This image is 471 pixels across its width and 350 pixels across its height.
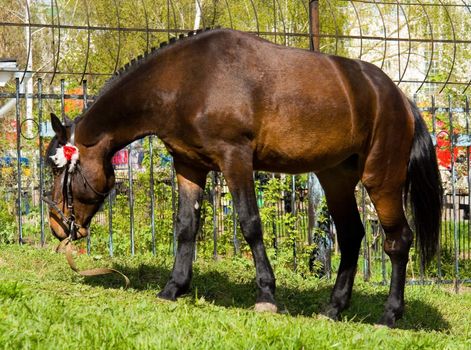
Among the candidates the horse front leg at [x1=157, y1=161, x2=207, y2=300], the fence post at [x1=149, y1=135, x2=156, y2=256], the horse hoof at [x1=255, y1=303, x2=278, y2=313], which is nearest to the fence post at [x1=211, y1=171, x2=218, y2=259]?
the fence post at [x1=149, y1=135, x2=156, y2=256]

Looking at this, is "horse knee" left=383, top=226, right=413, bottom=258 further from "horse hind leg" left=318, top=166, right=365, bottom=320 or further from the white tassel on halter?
the white tassel on halter

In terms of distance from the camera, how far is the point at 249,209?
234 inches

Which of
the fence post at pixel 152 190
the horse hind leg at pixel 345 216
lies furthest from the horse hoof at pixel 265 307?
the fence post at pixel 152 190

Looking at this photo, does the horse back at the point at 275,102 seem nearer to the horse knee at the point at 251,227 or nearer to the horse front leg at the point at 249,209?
the horse front leg at the point at 249,209

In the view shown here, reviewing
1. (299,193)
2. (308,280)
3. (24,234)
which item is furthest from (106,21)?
(308,280)

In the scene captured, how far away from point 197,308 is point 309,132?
69.1 inches

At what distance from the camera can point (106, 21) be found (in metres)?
22.1

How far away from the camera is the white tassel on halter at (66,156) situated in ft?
20.3

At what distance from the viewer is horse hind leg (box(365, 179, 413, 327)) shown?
6.69 metres

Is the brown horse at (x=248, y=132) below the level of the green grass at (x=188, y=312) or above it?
above

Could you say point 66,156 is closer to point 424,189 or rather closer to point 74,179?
point 74,179

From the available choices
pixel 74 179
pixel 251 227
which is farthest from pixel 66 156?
pixel 251 227

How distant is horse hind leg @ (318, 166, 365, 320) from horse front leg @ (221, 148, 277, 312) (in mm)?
1239

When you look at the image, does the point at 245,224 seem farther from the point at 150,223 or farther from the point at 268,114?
the point at 150,223
